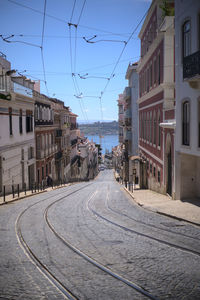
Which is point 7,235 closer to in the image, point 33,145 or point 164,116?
point 164,116

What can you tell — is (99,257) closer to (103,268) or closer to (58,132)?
(103,268)

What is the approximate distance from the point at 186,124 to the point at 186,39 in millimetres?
3729

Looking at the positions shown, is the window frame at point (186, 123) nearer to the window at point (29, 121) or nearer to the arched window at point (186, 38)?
the arched window at point (186, 38)

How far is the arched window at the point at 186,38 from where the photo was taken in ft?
47.5

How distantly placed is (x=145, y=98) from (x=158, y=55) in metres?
5.79

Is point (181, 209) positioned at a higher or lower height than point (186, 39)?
lower

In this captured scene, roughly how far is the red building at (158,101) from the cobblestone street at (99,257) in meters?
6.69

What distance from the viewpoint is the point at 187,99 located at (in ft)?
Result: 47.8

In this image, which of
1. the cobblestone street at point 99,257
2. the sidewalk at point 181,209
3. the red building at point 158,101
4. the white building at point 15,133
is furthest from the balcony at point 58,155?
the cobblestone street at point 99,257

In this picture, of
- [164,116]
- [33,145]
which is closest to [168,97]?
[164,116]

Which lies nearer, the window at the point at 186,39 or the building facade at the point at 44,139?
the window at the point at 186,39

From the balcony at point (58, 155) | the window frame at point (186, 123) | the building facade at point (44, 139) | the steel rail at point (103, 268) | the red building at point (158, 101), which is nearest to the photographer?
the steel rail at point (103, 268)

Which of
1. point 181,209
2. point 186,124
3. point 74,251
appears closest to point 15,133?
point 186,124

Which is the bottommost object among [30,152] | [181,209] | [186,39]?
[181,209]
